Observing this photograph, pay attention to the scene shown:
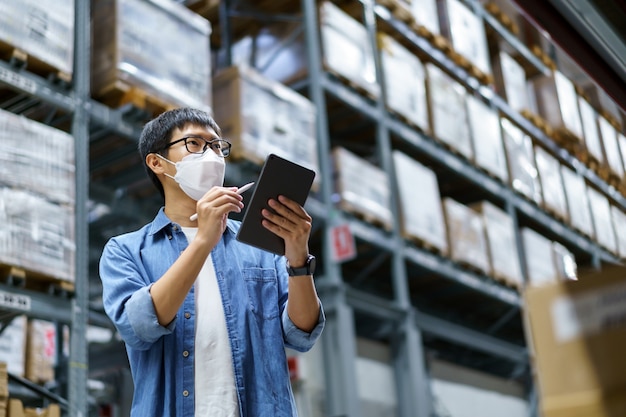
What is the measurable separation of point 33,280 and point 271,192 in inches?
138

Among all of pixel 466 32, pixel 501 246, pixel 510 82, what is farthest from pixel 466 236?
pixel 510 82

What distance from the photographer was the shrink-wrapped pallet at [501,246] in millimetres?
9734

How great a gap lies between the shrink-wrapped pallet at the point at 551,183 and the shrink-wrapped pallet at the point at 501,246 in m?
1.38

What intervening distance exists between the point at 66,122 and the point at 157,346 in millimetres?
4575

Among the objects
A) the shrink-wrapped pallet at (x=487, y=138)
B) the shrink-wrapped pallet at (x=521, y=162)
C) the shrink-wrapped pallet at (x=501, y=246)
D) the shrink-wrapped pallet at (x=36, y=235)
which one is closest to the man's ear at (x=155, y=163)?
the shrink-wrapped pallet at (x=36, y=235)

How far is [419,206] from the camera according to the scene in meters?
8.77

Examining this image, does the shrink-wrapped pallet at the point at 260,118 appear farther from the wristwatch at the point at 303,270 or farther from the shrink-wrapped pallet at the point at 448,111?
the wristwatch at the point at 303,270

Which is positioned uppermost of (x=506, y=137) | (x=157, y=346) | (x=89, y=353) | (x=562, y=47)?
(x=506, y=137)

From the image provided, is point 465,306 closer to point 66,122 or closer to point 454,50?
point 454,50

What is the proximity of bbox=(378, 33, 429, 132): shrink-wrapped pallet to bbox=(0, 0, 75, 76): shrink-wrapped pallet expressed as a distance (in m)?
3.96

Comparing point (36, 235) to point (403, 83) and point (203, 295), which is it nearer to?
point (203, 295)

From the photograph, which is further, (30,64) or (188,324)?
(30,64)

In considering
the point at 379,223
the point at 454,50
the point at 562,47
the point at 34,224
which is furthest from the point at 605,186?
the point at 562,47

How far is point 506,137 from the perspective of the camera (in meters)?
10.9
